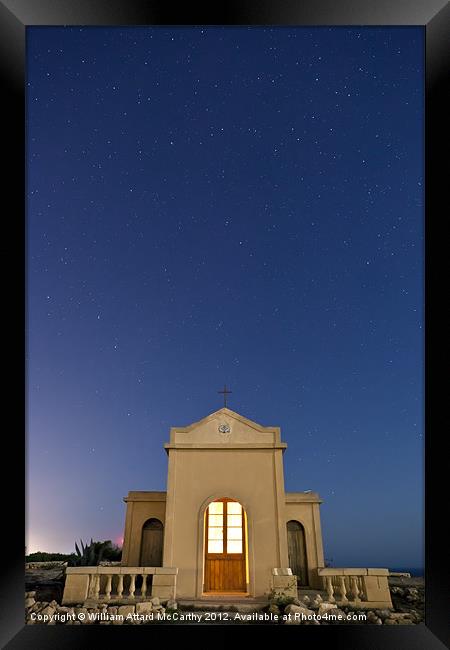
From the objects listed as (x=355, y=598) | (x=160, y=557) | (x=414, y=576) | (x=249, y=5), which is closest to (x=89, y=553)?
(x=160, y=557)

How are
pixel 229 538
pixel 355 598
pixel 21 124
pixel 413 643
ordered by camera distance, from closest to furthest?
pixel 413 643, pixel 21 124, pixel 355 598, pixel 229 538

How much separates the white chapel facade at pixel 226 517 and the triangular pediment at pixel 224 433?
0.5 inches

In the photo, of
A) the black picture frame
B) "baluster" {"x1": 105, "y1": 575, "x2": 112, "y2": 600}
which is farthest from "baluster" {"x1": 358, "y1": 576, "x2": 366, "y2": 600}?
the black picture frame

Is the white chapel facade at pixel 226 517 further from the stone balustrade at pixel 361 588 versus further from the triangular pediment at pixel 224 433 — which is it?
the stone balustrade at pixel 361 588

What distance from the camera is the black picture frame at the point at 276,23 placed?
241 cm

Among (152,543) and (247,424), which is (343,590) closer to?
(247,424)

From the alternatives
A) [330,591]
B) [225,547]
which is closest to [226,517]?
[225,547]

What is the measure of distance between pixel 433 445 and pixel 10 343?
1873mm

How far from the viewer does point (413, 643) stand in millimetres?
2424

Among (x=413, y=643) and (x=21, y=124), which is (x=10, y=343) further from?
(x=413, y=643)

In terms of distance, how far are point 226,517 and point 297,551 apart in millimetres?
1076

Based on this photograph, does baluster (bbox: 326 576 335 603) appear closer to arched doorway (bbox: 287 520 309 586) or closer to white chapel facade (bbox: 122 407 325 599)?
white chapel facade (bbox: 122 407 325 599)

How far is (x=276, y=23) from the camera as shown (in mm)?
2619

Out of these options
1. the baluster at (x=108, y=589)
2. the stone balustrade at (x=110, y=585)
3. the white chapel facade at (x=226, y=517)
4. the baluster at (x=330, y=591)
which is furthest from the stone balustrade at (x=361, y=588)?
the baluster at (x=108, y=589)
